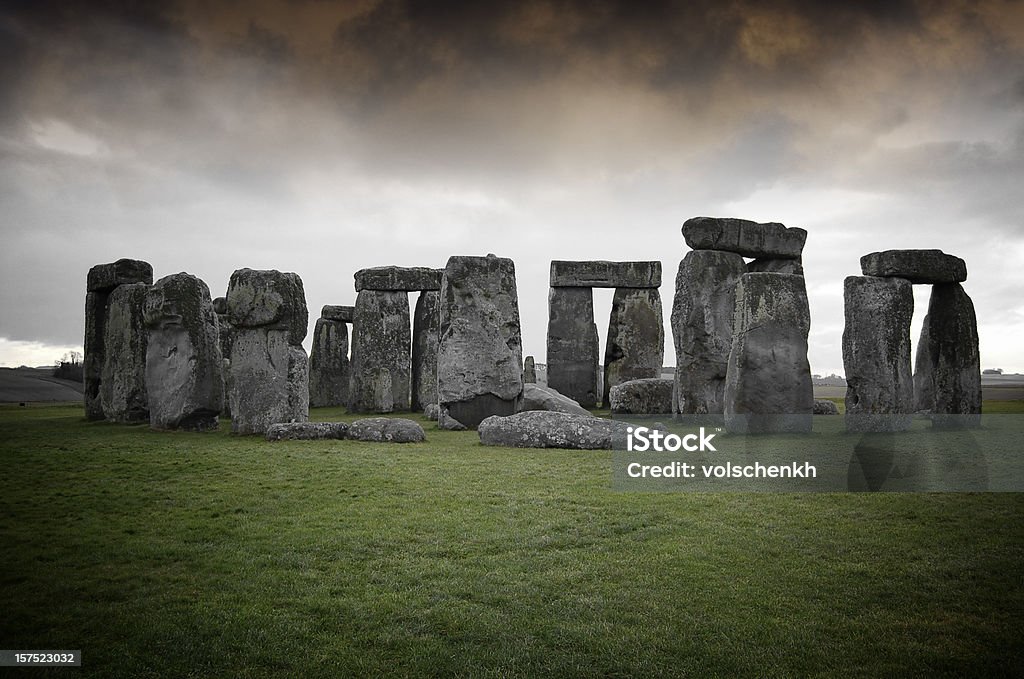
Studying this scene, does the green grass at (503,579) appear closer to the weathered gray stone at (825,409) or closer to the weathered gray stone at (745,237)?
the weathered gray stone at (745,237)

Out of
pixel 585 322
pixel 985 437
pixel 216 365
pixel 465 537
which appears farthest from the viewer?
pixel 585 322

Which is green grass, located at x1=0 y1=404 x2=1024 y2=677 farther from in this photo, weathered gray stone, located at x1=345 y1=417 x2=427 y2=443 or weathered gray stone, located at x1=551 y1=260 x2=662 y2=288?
weathered gray stone, located at x1=551 y1=260 x2=662 y2=288

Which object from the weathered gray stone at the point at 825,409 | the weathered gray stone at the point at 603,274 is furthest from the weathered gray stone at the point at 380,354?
the weathered gray stone at the point at 825,409

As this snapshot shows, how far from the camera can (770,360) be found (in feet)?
28.5

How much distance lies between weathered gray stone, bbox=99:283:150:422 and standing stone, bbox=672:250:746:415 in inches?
330

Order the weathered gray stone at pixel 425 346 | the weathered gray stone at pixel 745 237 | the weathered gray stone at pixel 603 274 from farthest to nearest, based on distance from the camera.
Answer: the weathered gray stone at pixel 603 274
the weathered gray stone at pixel 425 346
the weathered gray stone at pixel 745 237

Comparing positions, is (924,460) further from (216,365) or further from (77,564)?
(216,365)

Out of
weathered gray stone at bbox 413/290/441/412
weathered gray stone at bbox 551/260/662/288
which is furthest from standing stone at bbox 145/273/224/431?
weathered gray stone at bbox 551/260/662/288

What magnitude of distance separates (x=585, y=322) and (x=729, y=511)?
12.6m

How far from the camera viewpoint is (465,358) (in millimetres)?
10797

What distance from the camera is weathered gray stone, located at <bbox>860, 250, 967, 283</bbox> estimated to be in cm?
1041

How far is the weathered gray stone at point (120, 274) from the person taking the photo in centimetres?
1271

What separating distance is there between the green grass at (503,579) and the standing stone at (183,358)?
13.5 ft

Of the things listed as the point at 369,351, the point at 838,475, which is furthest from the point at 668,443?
the point at 369,351
